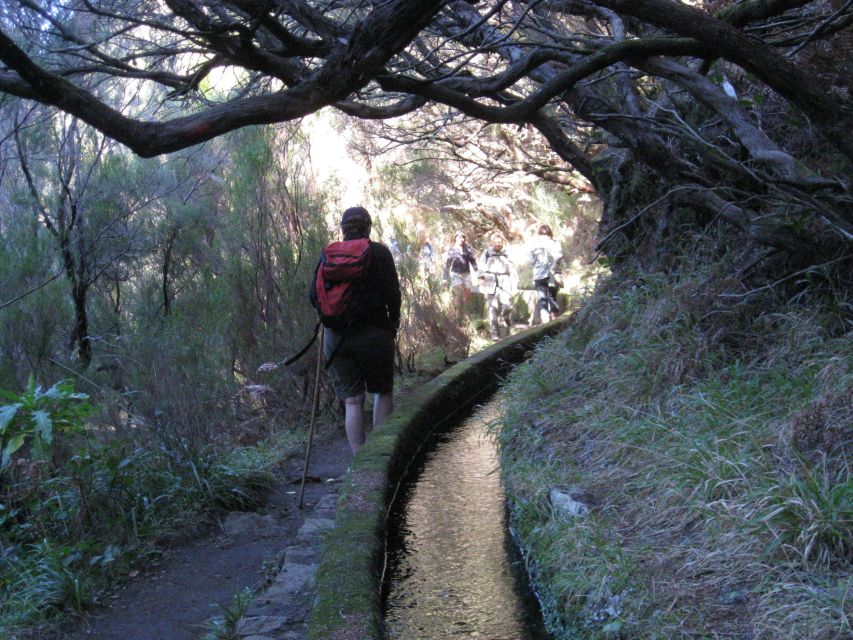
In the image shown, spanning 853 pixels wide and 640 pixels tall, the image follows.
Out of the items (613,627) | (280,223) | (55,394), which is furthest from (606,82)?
(613,627)

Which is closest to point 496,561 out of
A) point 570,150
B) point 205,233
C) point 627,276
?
point 627,276

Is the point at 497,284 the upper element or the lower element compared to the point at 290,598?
upper

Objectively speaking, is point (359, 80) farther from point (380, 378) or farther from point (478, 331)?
point (478, 331)

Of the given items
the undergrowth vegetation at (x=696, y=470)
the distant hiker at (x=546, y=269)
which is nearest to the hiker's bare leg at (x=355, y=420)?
the undergrowth vegetation at (x=696, y=470)

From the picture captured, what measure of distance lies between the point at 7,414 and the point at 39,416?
18 cm

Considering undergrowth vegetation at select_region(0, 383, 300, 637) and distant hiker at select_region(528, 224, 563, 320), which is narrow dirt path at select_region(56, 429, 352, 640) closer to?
undergrowth vegetation at select_region(0, 383, 300, 637)

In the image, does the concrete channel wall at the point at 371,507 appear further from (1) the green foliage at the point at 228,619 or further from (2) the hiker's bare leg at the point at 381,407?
(1) the green foliage at the point at 228,619

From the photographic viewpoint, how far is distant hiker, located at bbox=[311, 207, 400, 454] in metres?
6.11

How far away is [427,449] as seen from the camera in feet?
23.9

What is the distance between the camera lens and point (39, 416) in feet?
16.8

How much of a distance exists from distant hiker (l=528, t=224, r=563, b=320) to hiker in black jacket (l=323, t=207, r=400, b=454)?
853 centimetres

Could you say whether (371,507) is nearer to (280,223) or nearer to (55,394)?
(55,394)

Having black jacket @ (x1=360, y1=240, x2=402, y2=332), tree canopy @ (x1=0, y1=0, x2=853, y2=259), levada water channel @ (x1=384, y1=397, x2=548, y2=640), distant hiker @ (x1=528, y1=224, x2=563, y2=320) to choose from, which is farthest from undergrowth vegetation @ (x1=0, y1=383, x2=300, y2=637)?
distant hiker @ (x1=528, y1=224, x2=563, y2=320)

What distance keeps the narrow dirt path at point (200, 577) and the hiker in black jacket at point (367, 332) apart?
2.90 feet
